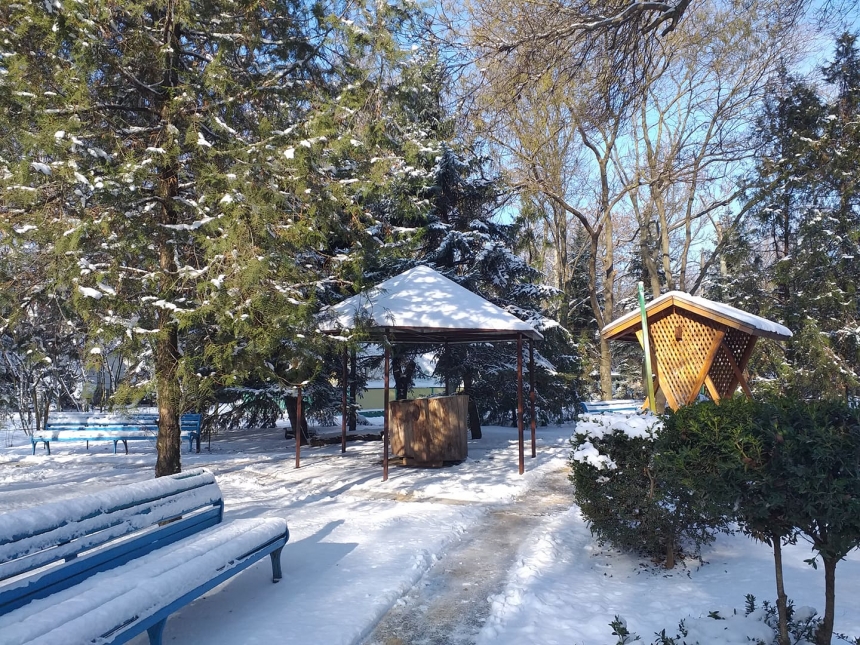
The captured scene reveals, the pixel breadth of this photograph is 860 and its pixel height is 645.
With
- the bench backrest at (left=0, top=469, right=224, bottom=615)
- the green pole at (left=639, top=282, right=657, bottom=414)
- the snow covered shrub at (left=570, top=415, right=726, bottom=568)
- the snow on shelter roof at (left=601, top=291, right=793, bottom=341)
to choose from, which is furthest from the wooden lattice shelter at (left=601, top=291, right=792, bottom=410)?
the bench backrest at (left=0, top=469, right=224, bottom=615)

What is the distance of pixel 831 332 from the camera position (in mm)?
14484

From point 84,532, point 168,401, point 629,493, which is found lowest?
point 629,493

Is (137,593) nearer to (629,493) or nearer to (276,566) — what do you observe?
(276,566)

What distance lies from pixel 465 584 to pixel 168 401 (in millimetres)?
4118

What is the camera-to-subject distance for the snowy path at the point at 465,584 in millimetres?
3646

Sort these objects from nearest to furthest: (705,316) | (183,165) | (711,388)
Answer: (183,165)
(705,316)
(711,388)

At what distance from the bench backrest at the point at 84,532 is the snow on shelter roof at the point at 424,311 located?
386 cm

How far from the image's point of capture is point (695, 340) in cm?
799

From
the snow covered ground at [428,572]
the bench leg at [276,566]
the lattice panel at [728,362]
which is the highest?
the lattice panel at [728,362]

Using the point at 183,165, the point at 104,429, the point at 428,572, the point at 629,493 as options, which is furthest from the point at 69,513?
the point at 104,429

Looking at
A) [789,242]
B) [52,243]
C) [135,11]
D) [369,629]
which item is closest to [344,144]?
[135,11]

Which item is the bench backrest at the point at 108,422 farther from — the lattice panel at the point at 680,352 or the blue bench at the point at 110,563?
the lattice panel at the point at 680,352

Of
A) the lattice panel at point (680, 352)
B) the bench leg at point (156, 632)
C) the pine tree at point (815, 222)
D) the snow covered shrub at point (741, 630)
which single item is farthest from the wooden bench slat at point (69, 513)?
the pine tree at point (815, 222)

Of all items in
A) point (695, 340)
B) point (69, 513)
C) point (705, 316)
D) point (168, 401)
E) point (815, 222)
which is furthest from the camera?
point (815, 222)
